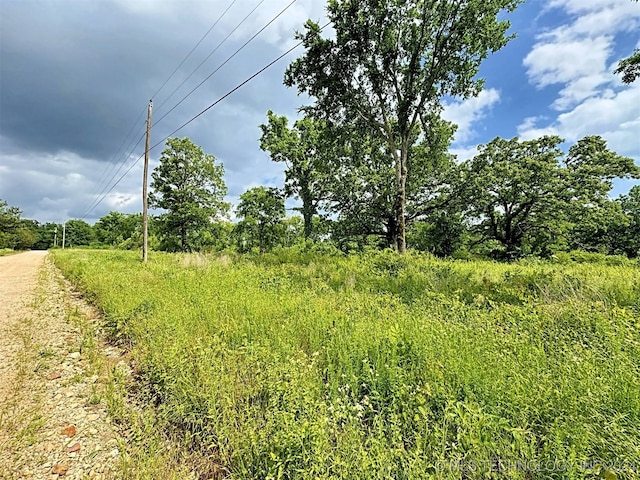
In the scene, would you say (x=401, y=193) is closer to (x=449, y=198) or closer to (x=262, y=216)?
(x=449, y=198)

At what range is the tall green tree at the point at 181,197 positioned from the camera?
33625 mm

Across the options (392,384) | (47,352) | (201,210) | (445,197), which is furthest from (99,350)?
(201,210)

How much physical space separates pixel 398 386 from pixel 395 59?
15.8m

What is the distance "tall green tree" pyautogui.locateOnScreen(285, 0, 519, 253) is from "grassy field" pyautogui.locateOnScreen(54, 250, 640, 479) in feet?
35.4

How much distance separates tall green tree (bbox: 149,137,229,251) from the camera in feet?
110

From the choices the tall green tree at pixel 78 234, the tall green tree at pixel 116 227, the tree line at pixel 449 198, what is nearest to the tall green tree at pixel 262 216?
the tree line at pixel 449 198

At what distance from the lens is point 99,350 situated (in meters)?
5.05

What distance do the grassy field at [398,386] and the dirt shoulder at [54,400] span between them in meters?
0.50

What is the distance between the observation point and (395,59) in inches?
564

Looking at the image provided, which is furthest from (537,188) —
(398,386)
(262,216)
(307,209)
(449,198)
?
(398,386)

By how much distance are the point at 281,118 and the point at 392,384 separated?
27.3 metres

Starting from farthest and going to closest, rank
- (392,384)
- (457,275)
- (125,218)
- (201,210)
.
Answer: (125,218)
(201,210)
(457,275)
(392,384)

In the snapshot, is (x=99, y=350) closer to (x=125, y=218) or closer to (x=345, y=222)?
(x=345, y=222)

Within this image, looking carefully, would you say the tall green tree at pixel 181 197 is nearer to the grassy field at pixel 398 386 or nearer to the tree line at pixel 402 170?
the tree line at pixel 402 170
